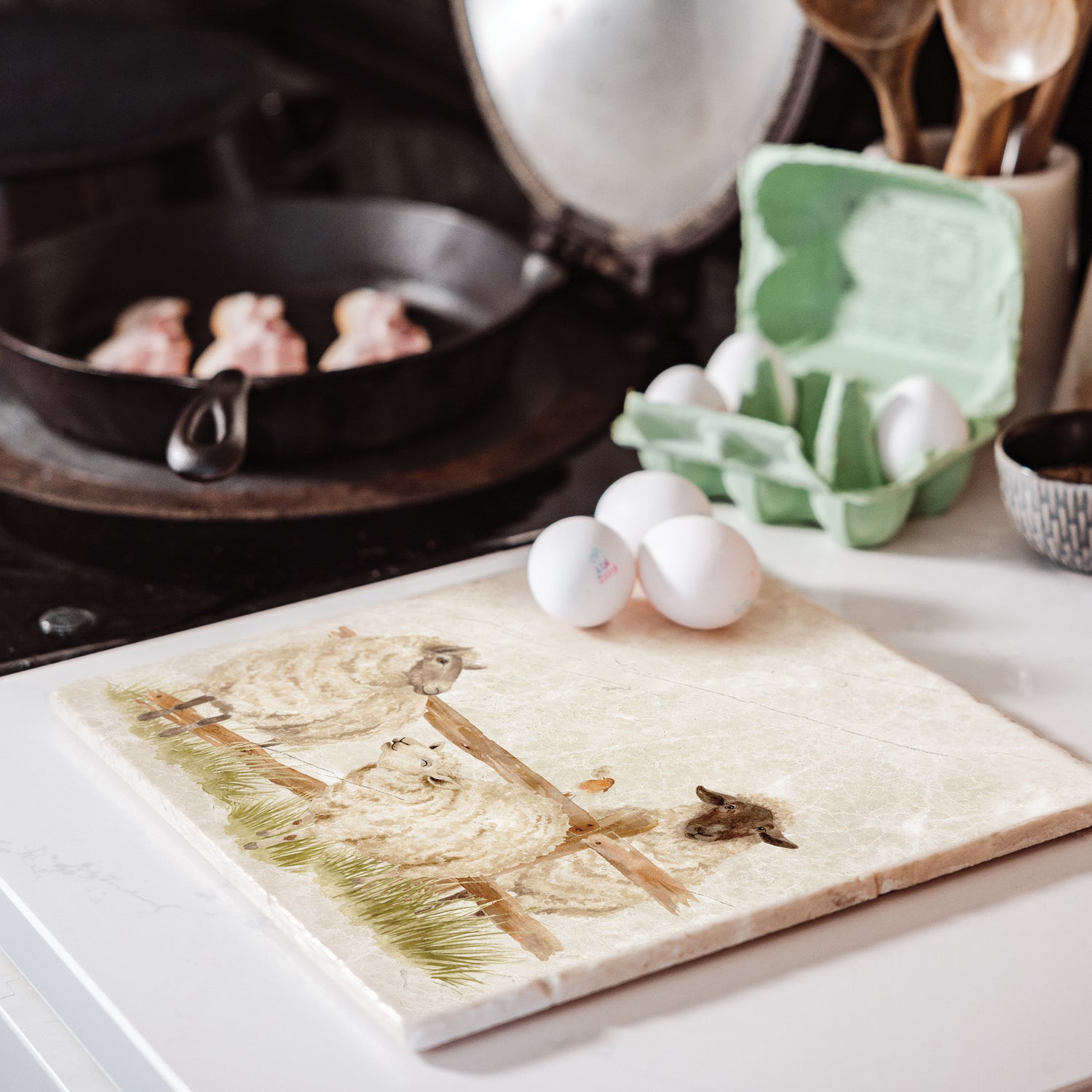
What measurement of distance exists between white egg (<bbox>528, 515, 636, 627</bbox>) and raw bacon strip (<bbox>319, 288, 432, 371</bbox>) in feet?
1.20

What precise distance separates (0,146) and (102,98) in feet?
0.52

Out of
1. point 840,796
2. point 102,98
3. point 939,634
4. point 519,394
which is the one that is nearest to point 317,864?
point 840,796

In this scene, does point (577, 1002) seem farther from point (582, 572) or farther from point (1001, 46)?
point (1001, 46)

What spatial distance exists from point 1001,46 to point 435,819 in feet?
1.95

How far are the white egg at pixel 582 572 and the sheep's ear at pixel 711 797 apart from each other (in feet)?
0.47

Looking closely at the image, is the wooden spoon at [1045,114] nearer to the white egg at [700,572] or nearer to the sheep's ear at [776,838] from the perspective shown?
the white egg at [700,572]

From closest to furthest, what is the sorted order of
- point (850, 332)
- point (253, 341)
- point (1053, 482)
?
1. point (1053, 482)
2. point (850, 332)
3. point (253, 341)

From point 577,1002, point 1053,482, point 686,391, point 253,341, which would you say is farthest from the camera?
point 253,341

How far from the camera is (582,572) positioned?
739 mm

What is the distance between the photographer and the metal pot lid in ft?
3.39

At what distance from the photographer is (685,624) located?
2.50ft

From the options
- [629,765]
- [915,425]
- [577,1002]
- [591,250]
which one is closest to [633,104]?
[591,250]

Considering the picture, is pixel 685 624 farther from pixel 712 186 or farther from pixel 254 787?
pixel 712 186

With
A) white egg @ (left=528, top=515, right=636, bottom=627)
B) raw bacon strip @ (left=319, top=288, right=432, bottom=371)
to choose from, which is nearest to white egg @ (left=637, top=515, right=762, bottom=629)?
white egg @ (left=528, top=515, right=636, bottom=627)
